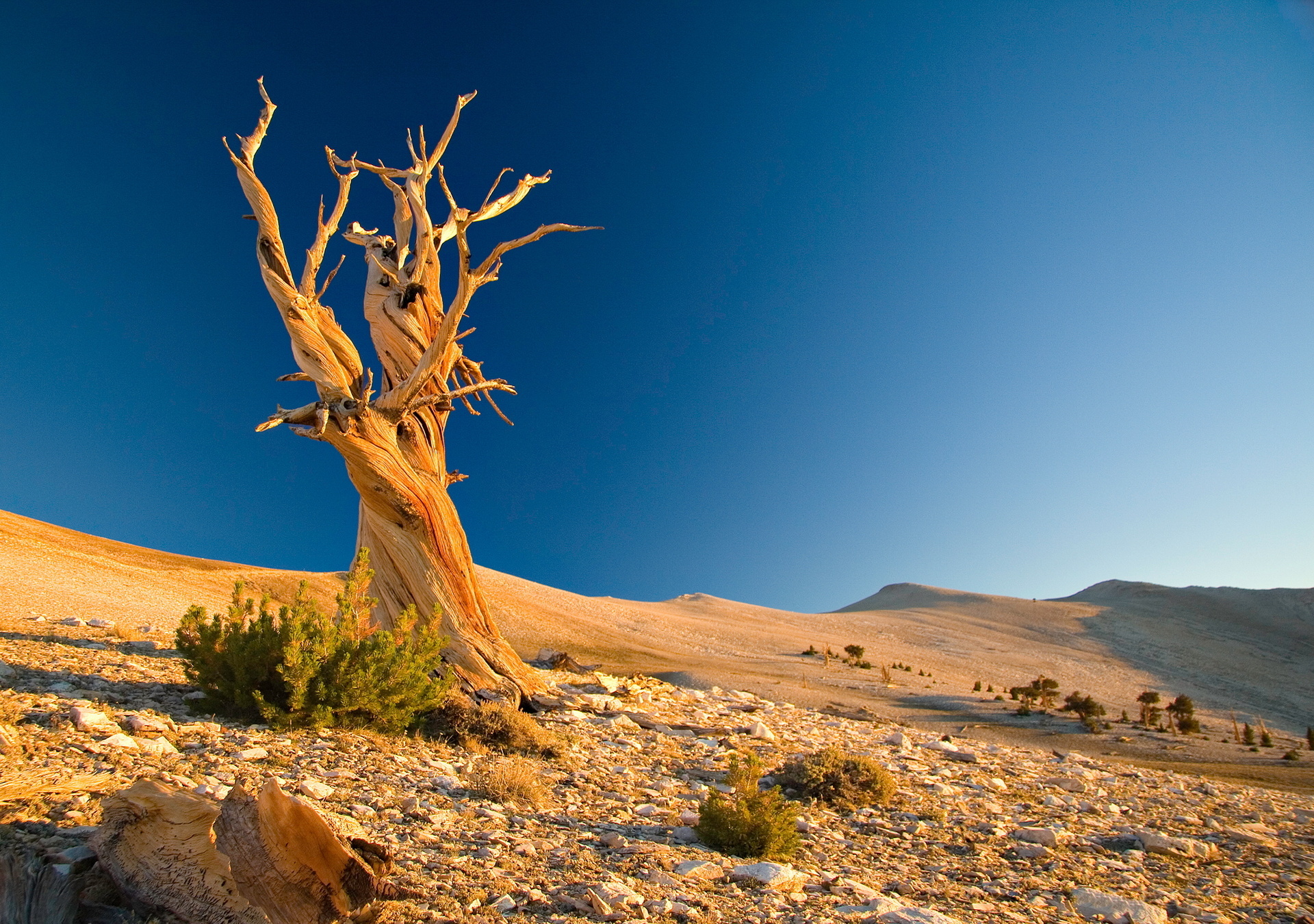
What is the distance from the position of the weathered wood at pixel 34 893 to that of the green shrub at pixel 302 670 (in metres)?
3.34

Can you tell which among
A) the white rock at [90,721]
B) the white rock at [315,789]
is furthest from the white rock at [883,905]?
the white rock at [90,721]

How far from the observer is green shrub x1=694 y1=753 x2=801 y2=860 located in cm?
530

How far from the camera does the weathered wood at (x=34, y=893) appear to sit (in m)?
2.88

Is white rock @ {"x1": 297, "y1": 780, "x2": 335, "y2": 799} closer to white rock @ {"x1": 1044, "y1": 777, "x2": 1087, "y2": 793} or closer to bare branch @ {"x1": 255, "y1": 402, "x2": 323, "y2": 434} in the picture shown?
bare branch @ {"x1": 255, "y1": 402, "x2": 323, "y2": 434}

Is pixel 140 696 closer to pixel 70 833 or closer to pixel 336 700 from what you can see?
pixel 336 700

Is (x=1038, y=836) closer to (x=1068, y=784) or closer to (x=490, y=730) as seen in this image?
(x=1068, y=784)

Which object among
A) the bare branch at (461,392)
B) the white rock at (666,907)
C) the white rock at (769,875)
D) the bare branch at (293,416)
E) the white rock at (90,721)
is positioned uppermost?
the bare branch at (461,392)

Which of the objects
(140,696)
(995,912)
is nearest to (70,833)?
(140,696)

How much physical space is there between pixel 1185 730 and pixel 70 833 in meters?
26.9

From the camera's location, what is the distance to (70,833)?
3.68 meters

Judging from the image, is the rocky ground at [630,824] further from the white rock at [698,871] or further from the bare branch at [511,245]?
the bare branch at [511,245]

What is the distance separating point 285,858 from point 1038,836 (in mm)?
6934

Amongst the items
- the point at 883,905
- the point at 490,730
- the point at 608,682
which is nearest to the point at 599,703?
the point at 608,682

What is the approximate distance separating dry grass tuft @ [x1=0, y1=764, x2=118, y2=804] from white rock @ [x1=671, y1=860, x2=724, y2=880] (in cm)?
374
